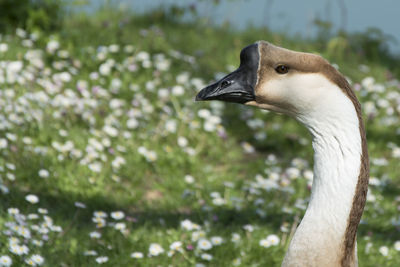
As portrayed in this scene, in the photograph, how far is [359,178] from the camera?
2393 mm

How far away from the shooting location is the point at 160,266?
358 cm

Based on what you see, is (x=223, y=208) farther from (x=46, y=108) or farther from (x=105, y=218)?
(x=46, y=108)

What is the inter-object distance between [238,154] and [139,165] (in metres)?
1.06

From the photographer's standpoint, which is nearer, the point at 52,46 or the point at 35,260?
the point at 35,260

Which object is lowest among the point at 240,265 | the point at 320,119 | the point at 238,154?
the point at 238,154

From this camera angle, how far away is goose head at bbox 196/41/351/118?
7.86 ft

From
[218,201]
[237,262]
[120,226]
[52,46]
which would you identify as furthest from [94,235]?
[52,46]

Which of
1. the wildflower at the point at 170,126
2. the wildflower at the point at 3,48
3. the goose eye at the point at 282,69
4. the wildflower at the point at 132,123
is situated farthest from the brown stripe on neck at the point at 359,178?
the wildflower at the point at 3,48

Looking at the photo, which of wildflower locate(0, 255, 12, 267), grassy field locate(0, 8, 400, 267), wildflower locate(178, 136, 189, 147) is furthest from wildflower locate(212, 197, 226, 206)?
wildflower locate(0, 255, 12, 267)

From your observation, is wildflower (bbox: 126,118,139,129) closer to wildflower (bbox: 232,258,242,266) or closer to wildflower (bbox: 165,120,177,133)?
wildflower (bbox: 165,120,177,133)

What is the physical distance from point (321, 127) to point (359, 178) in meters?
0.26

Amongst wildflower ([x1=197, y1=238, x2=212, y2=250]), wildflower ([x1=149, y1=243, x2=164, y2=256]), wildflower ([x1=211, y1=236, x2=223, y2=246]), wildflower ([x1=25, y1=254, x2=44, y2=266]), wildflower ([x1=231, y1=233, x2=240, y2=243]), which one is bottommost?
wildflower ([x1=231, y1=233, x2=240, y2=243])

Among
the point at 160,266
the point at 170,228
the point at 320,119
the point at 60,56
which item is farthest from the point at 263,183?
the point at 60,56

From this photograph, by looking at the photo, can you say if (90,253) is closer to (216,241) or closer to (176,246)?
(176,246)
